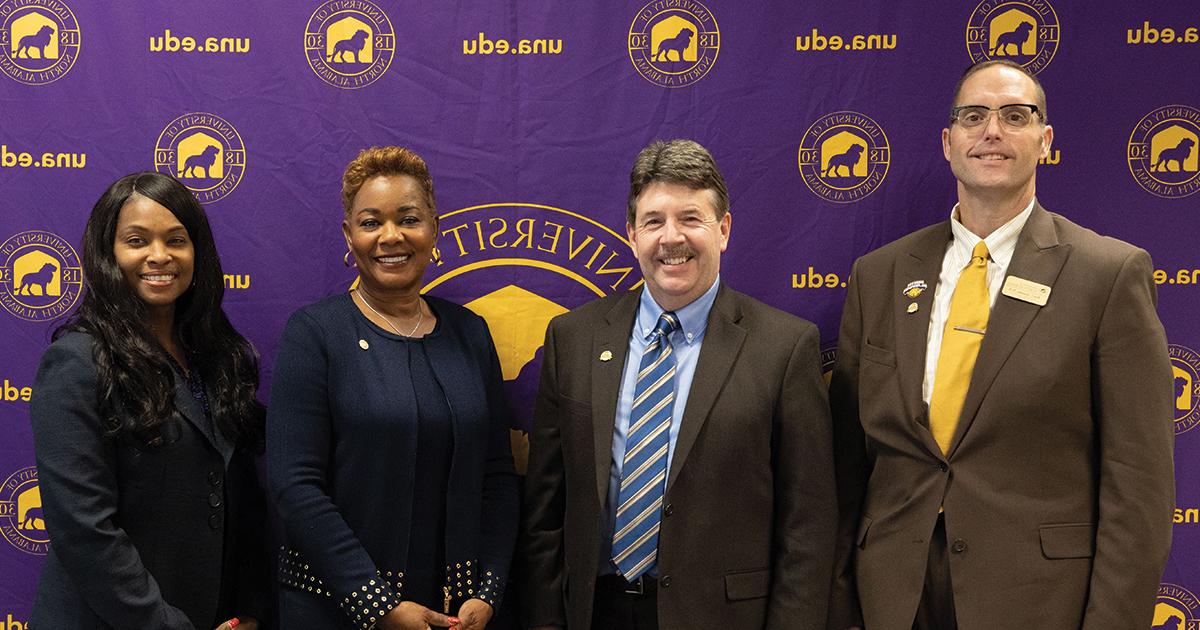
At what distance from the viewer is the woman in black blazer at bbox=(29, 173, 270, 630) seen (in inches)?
86.9

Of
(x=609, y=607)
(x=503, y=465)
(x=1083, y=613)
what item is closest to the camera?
(x=1083, y=613)

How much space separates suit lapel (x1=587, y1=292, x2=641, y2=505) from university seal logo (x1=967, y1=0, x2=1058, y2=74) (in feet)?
4.15

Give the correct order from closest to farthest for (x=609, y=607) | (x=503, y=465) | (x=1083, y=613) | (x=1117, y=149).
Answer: (x=1083, y=613)
(x=609, y=607)
(x=503, y=465)
(x=1117, y=149)

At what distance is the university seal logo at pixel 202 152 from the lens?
9.53ft

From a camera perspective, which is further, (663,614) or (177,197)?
(177,197)

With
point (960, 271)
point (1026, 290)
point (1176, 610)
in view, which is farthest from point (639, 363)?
point (1176, 610)

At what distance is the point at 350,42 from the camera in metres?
2.90

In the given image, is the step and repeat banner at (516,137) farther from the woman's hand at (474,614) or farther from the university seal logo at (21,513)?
the woman's hand at (474,614)

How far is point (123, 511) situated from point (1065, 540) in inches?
83.2

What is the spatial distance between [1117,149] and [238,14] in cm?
254

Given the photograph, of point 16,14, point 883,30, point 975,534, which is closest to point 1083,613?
point 975,534

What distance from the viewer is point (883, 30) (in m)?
2.87

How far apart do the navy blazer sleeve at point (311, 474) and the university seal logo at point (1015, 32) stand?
6.55 ft

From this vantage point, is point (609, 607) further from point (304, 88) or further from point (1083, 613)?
point (304, 88)
